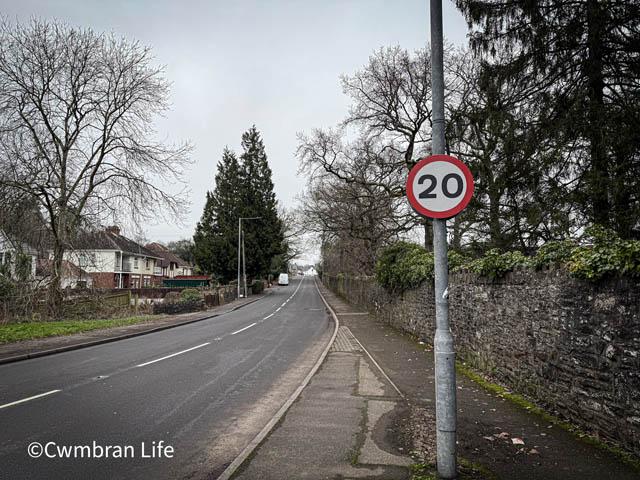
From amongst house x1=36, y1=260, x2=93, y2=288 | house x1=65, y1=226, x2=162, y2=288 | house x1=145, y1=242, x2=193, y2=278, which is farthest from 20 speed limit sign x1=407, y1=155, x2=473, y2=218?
house x1=145, y1=242, x2=193, y2=278

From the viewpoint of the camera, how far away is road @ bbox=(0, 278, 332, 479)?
14.6ft

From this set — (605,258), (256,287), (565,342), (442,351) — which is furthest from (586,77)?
(256,287)

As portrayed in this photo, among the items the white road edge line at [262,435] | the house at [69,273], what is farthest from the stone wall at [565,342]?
the house at [69,273]

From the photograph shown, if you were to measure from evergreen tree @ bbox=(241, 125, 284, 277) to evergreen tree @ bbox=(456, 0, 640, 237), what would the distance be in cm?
4231

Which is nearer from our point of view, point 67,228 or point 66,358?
point 66,358

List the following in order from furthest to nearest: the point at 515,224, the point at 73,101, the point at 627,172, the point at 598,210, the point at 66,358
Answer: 1. the point at 73,101
2. the point at 515,224
3. the point at 66,358
4. the point at 598,210
5. the point at 627,172

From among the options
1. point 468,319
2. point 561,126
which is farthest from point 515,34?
point 468,319

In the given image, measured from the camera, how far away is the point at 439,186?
4.27 meters

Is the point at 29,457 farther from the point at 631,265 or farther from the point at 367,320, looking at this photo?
the point at 367,320

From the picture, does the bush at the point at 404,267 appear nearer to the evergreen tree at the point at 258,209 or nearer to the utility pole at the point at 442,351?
the utility pole at the point at 442,351

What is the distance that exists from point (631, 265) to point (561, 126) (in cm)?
646

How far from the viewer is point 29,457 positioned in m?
4.54

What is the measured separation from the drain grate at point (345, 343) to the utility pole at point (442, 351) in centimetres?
844

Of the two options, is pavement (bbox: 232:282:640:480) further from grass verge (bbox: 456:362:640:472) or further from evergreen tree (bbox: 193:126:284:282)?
evergreen tree (bbox: 193:126:284:282)
